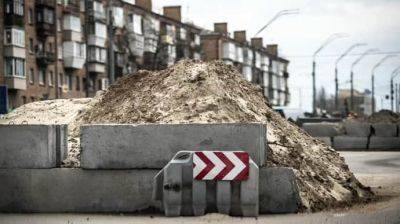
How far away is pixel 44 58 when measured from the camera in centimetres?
7369

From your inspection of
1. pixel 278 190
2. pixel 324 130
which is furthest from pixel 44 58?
pixel 278 190

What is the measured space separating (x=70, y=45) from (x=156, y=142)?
69.1 m

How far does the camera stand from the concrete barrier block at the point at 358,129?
35.6 m

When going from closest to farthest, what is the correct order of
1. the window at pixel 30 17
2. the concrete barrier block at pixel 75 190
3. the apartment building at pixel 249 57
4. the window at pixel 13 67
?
the concrete barrier block at pixel 75 190 → the window at pixel 13 67 → the window at pixel 30 17 → the apartment building at pixel 249 57

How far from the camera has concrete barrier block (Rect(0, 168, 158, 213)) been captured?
12102 millimetres

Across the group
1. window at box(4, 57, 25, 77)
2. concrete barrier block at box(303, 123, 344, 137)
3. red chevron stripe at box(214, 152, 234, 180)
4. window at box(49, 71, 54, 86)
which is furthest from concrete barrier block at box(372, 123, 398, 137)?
window at box(49, 71, 54, 86)

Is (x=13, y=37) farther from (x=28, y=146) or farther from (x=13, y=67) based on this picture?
(x=28, y=146)

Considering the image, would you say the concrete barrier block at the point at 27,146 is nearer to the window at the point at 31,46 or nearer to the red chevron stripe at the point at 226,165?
the red chevron stripe at the point at 226,165

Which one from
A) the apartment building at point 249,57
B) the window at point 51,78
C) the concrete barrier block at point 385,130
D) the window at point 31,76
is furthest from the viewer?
the apartment building at point 249,57

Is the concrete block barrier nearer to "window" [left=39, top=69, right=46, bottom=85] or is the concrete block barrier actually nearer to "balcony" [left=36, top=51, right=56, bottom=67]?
"balcony" [left=36, top=51, right=56, bottom=67]

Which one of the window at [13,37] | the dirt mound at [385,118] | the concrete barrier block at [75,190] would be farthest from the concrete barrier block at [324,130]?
the window at [13,37]

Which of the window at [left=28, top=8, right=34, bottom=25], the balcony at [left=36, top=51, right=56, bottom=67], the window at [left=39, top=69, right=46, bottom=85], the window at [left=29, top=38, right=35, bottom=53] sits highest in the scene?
the window at [left=28, top=8, right=34, bottom=25]

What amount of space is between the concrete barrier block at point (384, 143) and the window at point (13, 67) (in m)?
40.9

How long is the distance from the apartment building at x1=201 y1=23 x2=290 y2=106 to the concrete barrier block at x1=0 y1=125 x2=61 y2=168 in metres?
81.2
